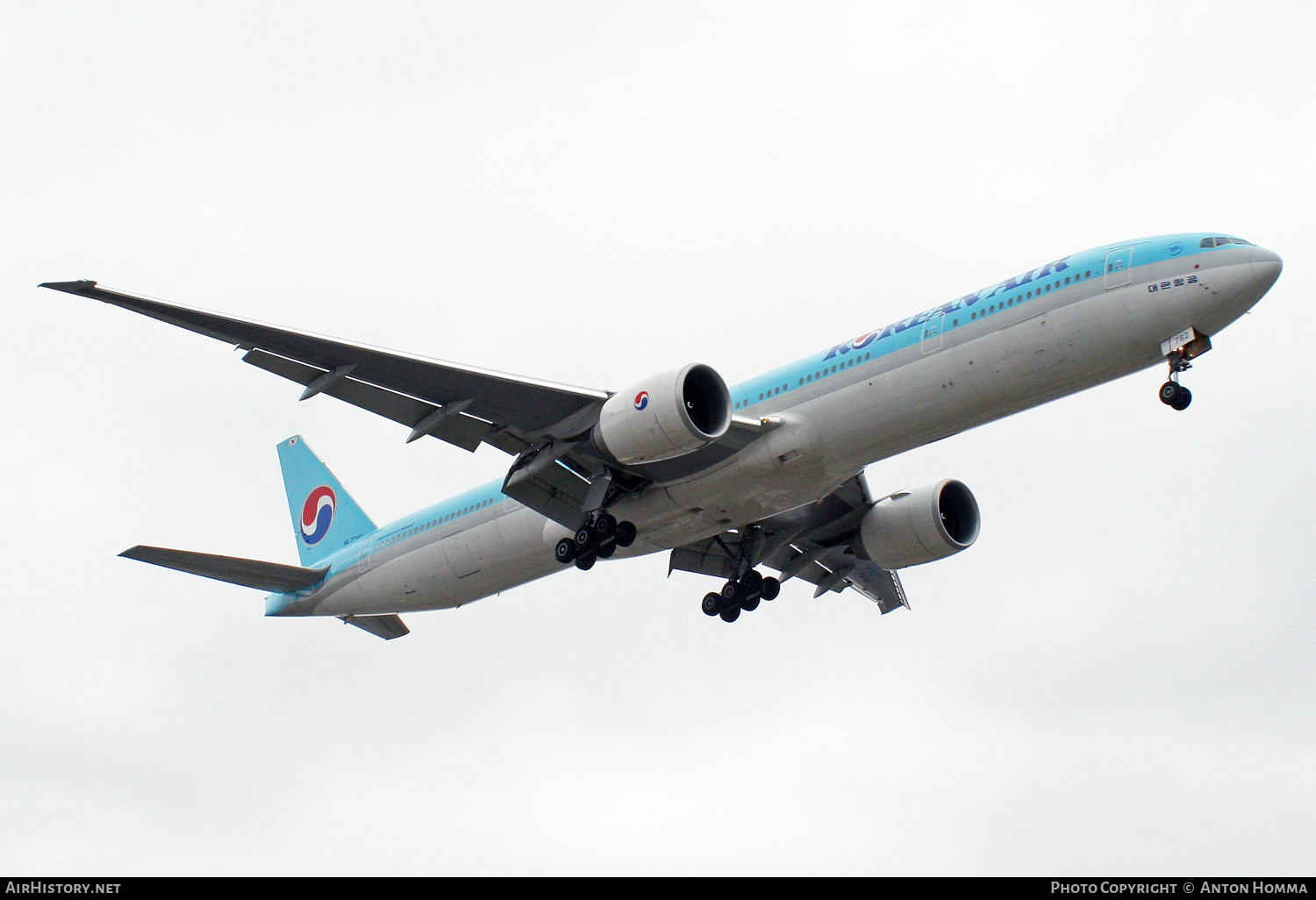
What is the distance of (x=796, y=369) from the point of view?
961 inches

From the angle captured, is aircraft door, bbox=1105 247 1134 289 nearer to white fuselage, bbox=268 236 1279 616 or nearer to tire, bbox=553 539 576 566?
white fuselage, bbox=268 236 1279 616

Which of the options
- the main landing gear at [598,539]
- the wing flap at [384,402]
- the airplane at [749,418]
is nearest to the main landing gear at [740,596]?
the airplane at [749,418]

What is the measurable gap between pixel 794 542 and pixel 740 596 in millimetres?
1783

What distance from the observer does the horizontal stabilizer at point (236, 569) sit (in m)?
27.0

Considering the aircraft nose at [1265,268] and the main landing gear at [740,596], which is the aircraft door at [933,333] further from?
the main landing gear at [740,596]

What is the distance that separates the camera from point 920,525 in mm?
28344

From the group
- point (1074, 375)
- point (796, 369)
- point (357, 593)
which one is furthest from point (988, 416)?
point (357, 593)

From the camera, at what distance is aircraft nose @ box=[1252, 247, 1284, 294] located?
20562mm

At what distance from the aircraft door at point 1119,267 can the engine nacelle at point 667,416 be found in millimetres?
6667

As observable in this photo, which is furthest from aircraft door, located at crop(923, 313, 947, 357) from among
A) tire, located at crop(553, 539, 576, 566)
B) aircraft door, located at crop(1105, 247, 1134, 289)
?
tire, located at crop(553, 539, 576, 566)

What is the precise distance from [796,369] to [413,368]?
7047 mm
